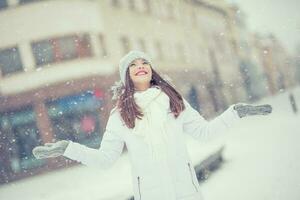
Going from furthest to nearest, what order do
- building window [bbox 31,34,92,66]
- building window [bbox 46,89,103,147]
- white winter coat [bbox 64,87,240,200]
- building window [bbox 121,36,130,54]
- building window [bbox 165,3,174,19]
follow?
building window [bbox 165,3,174,19] < building window [bbox 121,36,130,54] < building window [bbox 31,34,92,66] < building window [bbox 46,89,103,147] < white winter coat [bbox 64,87,240,200]

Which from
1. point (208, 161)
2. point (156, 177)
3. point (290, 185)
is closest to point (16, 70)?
point (208, 161)

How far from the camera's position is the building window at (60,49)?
70.3ft

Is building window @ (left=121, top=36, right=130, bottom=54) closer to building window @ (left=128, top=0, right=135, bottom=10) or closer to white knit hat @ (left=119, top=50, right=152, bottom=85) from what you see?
building window @ (left=128, top=0, right=135, bottom=10)

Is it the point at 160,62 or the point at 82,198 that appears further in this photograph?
the point at 160,62

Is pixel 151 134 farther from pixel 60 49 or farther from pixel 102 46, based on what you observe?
pixel 102 46

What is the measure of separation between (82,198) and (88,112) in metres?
11.7

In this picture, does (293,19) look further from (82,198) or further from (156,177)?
(156,177)

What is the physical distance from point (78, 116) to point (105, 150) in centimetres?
1767

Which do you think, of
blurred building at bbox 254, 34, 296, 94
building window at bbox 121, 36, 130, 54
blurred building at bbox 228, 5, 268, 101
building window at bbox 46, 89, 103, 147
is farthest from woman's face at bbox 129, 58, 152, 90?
blurred building at bbox 254, 34, 296, 94

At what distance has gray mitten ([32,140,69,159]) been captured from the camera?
3.29m

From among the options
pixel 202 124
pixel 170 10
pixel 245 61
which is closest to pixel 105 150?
pixel 202 124

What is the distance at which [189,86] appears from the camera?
29406 mm

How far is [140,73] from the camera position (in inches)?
137

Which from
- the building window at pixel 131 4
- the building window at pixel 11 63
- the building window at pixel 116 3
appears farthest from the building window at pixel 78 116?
the building window at pixel 131 4
